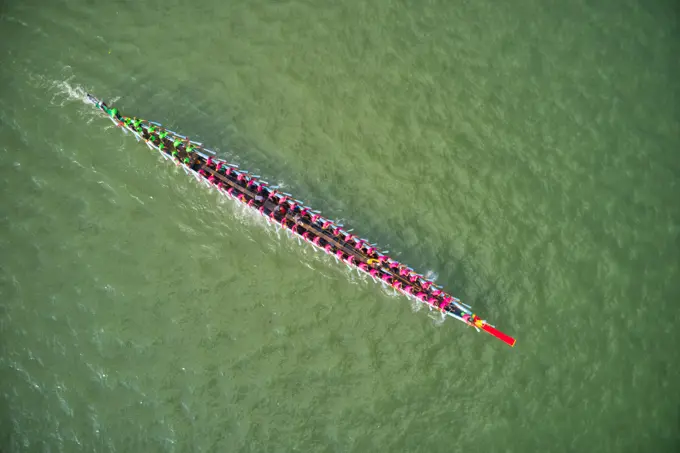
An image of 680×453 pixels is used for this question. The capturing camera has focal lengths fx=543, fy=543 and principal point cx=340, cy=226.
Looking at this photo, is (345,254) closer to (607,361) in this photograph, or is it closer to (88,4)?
(607,361)

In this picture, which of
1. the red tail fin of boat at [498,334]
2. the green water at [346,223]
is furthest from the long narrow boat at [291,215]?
the green water at [346,223]

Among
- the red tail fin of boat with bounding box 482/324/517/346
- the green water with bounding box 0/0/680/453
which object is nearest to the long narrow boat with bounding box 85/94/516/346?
the red tail fin of boat with bounding box 482/324/517/346

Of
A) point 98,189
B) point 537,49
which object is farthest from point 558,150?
point 98,189

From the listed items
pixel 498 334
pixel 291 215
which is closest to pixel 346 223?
pixel 291 215

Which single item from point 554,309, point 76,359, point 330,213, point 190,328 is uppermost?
point 554,309

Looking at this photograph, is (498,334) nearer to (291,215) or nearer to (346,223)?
(346,223)

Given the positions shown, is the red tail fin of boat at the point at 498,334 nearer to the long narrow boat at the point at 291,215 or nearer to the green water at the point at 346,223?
the long narrow boat at the point at 291,215

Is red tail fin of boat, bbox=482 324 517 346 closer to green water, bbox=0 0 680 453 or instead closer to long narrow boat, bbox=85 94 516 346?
long narrow boat, bbox=85 94 516 346
